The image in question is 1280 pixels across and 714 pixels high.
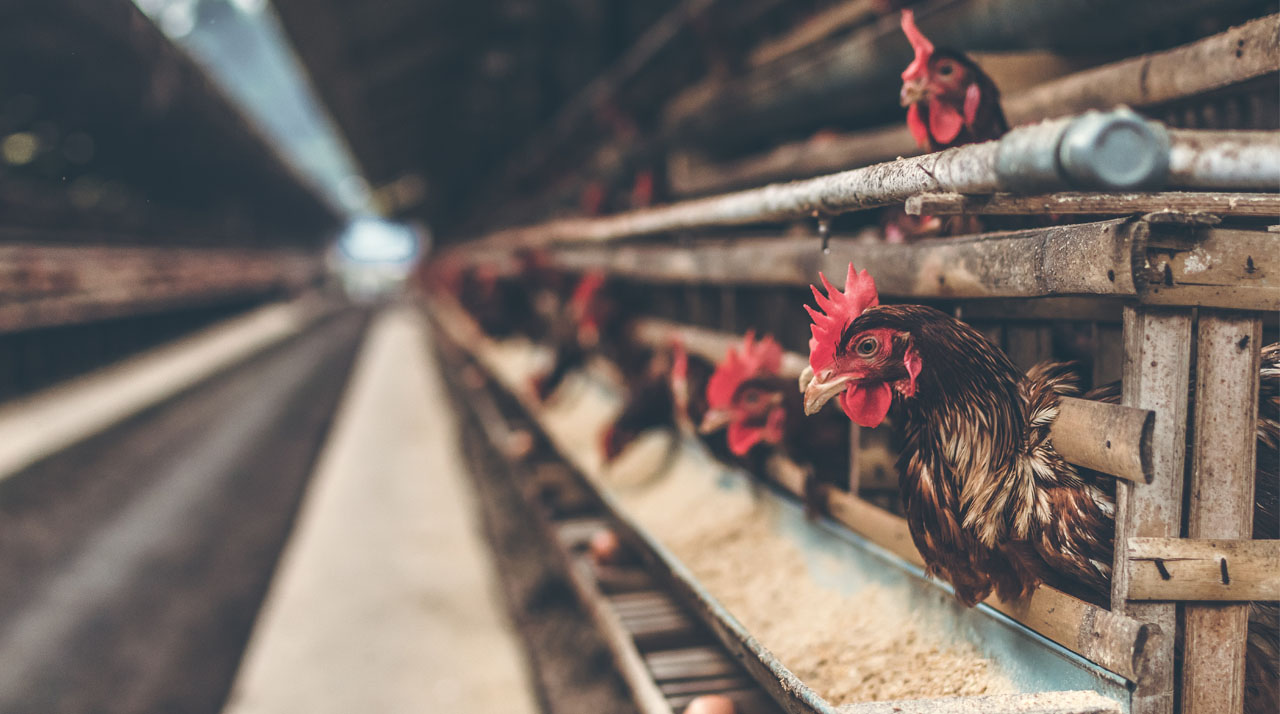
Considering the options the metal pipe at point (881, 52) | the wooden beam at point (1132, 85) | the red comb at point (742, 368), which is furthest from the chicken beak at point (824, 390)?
the red comb at point (742, 368)

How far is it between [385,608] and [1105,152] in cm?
457

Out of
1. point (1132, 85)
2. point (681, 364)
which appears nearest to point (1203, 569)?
point (1132, 85)

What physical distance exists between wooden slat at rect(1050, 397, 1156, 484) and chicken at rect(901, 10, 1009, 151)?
550 millimetres

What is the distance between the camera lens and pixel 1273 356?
1.31 metres

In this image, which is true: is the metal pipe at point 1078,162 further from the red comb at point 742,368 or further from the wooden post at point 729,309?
the wooden post at point 729,309

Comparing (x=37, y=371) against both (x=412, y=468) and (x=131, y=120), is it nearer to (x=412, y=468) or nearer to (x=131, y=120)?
(x=131, y=120)

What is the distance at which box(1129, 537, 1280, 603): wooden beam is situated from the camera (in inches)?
48.4

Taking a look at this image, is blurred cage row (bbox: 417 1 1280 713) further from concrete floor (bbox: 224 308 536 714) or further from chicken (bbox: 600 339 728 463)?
concrete floor (bbox: 224 308 536 714)

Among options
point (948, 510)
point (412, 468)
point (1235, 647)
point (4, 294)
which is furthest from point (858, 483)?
point (4, 294)

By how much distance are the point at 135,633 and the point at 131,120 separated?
8.39 metres

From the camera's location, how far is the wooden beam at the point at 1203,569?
1.23 metres

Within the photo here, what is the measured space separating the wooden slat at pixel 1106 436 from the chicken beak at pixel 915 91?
63 cm

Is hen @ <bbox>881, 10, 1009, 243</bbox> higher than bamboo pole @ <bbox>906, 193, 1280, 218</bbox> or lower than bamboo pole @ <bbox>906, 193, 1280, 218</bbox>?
higher

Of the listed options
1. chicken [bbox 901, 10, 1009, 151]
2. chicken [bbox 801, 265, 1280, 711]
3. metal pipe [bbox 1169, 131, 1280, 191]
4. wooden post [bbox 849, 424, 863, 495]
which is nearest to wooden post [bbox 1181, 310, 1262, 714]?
chicken [bbox 801, 265, 1280, 711]
